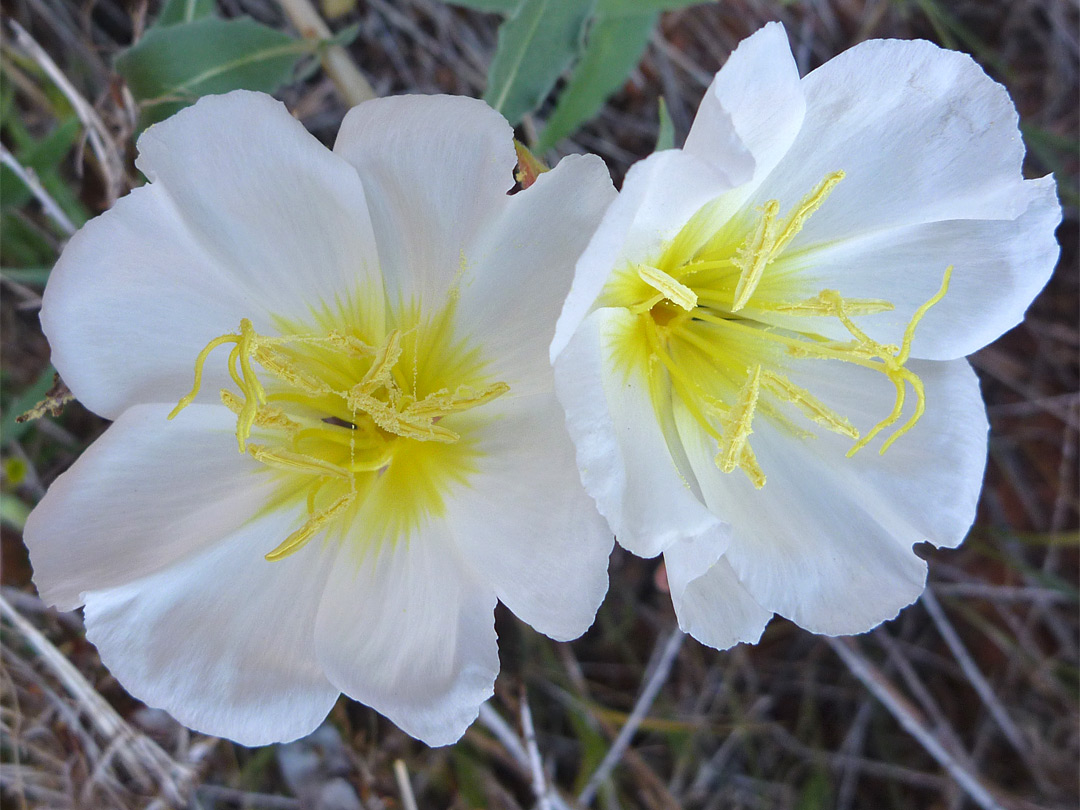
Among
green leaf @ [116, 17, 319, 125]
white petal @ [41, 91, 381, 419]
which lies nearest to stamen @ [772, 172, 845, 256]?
white petal @ [41, 91, 381, 419]

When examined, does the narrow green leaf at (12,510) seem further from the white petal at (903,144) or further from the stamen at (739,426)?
the white petal at (903,144)

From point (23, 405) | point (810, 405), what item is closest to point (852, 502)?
point (810, 405)

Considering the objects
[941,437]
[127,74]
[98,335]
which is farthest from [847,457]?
[127,74]

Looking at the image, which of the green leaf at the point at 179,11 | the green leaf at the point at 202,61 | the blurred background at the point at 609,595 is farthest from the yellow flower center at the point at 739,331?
the green leaf at the point at 179,11

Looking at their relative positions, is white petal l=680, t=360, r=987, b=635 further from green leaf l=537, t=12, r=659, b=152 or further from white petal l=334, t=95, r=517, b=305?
green leaf l=537, t=12, r=659, b=152

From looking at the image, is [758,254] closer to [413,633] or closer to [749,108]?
[749,108]
